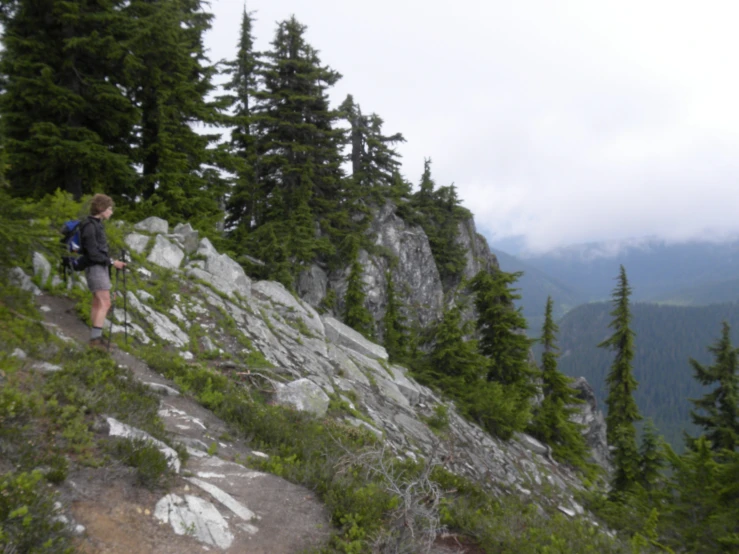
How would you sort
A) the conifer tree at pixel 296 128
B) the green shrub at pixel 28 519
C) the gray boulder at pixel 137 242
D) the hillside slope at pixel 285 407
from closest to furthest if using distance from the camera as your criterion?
the green shrub at pixel 28 519 → the hillside slope at pixel 285 407 → the gray boulder at pixel 137 242 → the conifer tree at pixel 296 128

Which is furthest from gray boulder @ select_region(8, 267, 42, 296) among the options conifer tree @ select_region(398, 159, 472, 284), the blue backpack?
conifer tree @ select_region(398, 159, 472, 284)

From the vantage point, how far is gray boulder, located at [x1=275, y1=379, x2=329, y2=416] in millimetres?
9307

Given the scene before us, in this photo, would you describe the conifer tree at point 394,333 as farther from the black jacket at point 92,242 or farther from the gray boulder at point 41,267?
the black jacket at point 92,242

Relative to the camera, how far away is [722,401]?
2284cm

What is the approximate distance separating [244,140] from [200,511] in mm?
24543

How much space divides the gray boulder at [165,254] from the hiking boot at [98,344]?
5.66 meters

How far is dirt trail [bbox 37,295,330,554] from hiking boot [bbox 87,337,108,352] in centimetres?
253

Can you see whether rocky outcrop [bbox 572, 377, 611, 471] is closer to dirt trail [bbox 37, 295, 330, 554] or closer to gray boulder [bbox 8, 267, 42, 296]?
dirt trail [bbox 37, 295, 330, 554]

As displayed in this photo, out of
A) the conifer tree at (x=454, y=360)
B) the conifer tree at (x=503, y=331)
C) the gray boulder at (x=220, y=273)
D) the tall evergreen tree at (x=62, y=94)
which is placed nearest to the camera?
the gray boulder at (x=220, y=273)

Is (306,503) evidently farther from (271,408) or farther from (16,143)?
(16,143)

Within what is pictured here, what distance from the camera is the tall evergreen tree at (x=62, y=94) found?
13734mm

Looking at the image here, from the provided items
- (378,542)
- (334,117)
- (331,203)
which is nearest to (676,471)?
(378,542)

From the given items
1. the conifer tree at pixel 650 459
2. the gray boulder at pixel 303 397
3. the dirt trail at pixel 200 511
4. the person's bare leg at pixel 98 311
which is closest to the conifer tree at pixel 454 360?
the conifer tree at pixel 650 459

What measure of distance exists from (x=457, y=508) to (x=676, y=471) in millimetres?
8333
